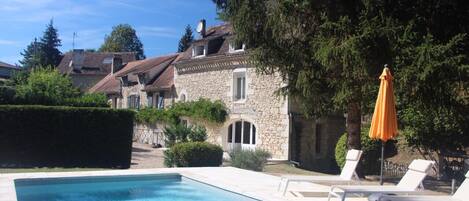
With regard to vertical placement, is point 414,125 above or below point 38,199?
above

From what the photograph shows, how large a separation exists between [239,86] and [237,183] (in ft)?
53.6

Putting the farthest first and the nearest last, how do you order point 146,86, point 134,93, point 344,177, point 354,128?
point 134,93 → point 146,86 → point 354,128 → point 344,177

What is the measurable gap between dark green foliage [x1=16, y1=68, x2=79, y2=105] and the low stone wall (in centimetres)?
798

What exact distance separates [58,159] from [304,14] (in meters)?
10.6

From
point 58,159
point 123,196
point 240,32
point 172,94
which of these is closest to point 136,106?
point 172,94

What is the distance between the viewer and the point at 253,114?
91.9 feet

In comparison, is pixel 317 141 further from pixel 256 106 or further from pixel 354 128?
pixel 354 128

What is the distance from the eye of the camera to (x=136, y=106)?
134ft

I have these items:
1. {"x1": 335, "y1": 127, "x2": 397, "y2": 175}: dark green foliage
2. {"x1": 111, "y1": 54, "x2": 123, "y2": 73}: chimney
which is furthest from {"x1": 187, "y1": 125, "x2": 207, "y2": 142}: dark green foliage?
{"x1": 111, "y1": 54, "x2": 123, "y2": 73}: chimney

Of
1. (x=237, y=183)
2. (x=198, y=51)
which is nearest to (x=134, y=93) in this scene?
(x=198, y=51)

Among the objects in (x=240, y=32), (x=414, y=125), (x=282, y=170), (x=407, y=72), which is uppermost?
(x=240, y=32)

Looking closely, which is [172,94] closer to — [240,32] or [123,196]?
[240,32]

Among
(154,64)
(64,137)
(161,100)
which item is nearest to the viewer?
(64,137)

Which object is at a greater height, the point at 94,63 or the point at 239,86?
the point at 94,63
